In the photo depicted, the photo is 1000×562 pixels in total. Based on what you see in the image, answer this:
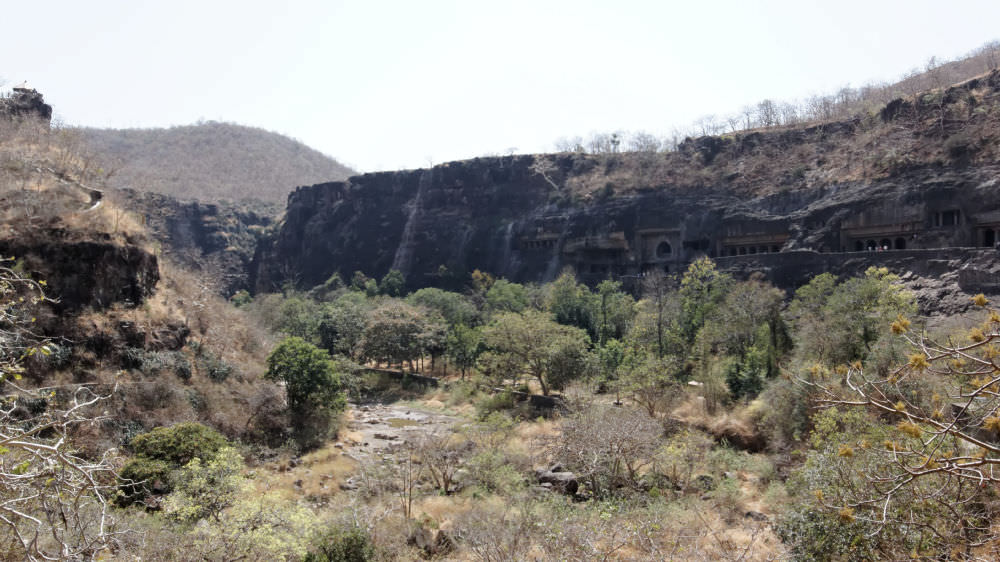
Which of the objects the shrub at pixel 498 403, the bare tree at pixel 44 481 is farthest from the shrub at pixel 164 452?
the shrub at pixel 498 403

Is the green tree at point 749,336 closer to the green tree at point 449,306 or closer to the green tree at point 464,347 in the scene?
the green tree at point 464,347

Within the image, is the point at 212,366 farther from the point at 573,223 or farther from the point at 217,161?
the point at 217,161

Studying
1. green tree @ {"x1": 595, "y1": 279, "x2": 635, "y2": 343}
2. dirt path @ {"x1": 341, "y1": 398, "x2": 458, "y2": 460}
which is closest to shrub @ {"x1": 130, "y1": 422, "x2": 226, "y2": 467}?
dirt path @ {"x1": 341, "y1": 398, "x2": 458, "y2": 460}

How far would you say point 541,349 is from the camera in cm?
2309

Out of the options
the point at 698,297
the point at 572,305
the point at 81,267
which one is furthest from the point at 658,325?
the point at 81,267

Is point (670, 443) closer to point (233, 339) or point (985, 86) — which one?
point (233, 339)

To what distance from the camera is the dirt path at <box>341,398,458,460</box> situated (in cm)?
1947

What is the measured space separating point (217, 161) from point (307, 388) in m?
88.6

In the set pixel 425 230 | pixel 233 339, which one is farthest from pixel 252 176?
pixel 233 339

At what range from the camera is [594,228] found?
1601 inches

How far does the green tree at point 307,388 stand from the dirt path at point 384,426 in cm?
113

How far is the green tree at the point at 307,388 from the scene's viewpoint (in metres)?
19.0

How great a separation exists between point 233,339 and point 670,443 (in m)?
16.8

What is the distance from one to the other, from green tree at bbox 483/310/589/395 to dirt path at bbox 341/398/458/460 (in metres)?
3.70
